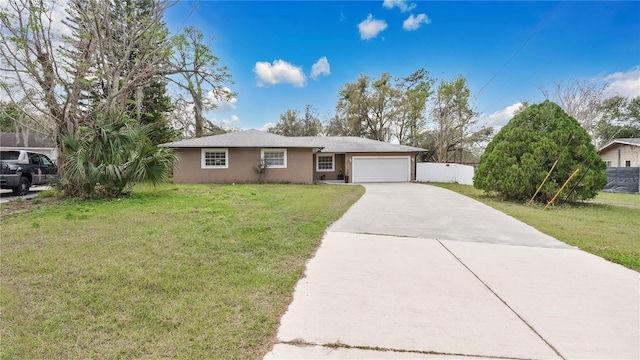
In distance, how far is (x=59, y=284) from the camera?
119 inches

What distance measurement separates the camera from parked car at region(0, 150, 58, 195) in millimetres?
9840

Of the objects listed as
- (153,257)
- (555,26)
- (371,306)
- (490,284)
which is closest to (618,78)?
(555,26)

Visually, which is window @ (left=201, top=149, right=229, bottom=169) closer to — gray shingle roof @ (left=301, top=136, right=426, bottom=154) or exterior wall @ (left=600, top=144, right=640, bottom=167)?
gray shingle roof @ (left=301, top=136, right=426, bottom=154)

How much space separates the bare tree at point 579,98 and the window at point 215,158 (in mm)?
25432

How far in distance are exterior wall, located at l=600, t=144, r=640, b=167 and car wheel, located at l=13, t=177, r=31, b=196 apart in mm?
35254

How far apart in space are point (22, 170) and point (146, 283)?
12.0 m

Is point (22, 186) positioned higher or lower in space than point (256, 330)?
higher

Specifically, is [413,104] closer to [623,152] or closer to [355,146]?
[355,146]

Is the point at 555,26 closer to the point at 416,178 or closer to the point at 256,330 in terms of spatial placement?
the point at 416,178

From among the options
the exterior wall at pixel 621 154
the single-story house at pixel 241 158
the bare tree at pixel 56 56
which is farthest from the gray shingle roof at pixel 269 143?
the exterior wall at pixel 621 154

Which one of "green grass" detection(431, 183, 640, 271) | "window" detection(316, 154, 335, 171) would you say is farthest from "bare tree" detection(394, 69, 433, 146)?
"green grass" detection(431, 183, 640, 271)

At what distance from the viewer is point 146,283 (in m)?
3.05

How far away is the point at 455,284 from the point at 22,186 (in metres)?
14.7

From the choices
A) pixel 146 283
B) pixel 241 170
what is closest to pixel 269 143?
pixel 241 170
